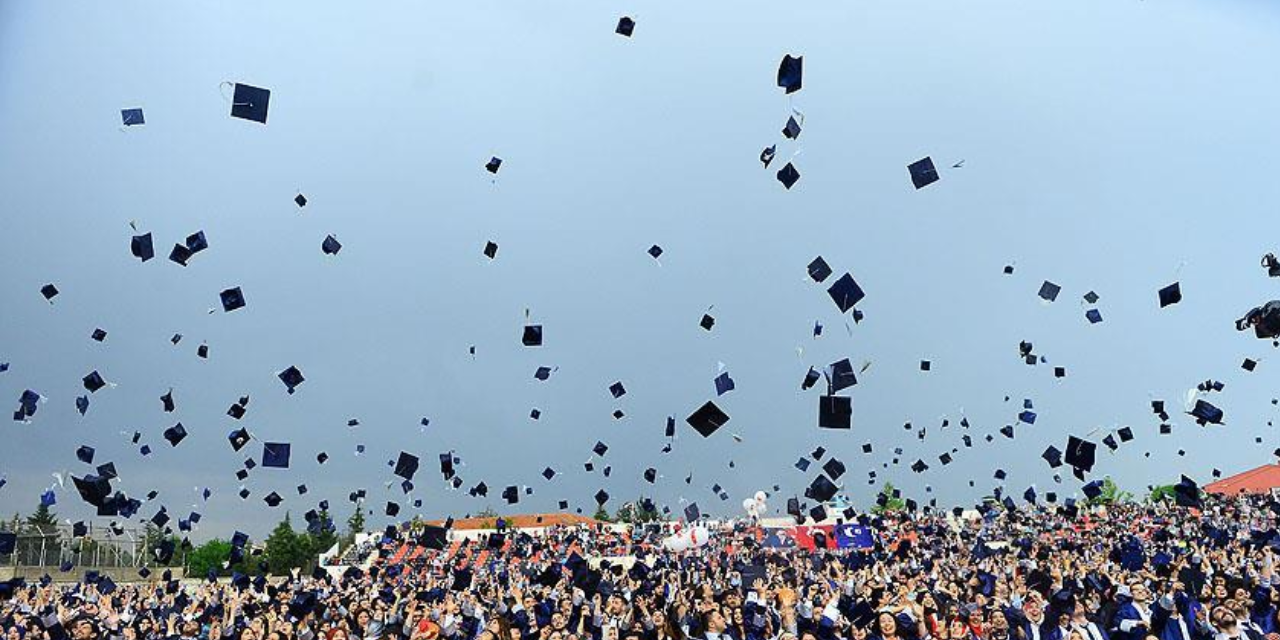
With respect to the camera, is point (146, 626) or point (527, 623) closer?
point (527, 623)

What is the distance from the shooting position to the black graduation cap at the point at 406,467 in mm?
14117

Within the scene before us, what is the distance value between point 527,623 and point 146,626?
277 inches

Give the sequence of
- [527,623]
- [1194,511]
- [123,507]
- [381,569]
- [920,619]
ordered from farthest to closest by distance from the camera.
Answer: [1194,511], [381,569], [123,507], [527,623], [920,619]

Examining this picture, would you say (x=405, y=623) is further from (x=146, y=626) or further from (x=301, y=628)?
(x=146, y=626)

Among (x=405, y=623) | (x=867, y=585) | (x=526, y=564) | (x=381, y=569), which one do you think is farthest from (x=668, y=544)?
(x=405, y=623)

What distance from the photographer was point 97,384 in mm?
14055

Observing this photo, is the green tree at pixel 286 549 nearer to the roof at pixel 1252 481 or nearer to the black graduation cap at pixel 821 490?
the black graduation cap at pixel 821 490

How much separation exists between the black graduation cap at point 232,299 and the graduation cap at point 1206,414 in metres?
14.1

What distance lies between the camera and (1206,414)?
13.6 metres

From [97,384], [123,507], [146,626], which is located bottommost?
[146,626]

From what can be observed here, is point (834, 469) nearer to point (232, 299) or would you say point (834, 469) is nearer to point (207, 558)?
point (232, 299)

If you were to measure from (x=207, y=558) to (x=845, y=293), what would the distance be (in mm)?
50402

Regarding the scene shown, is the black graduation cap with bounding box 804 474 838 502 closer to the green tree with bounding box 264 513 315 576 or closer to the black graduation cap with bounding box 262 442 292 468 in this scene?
the black graduation cap with bounding box 262 442 292 468

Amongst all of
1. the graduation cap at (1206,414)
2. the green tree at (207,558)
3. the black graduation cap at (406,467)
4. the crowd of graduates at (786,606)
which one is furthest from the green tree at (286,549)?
the graduation cap at (1206,414)
